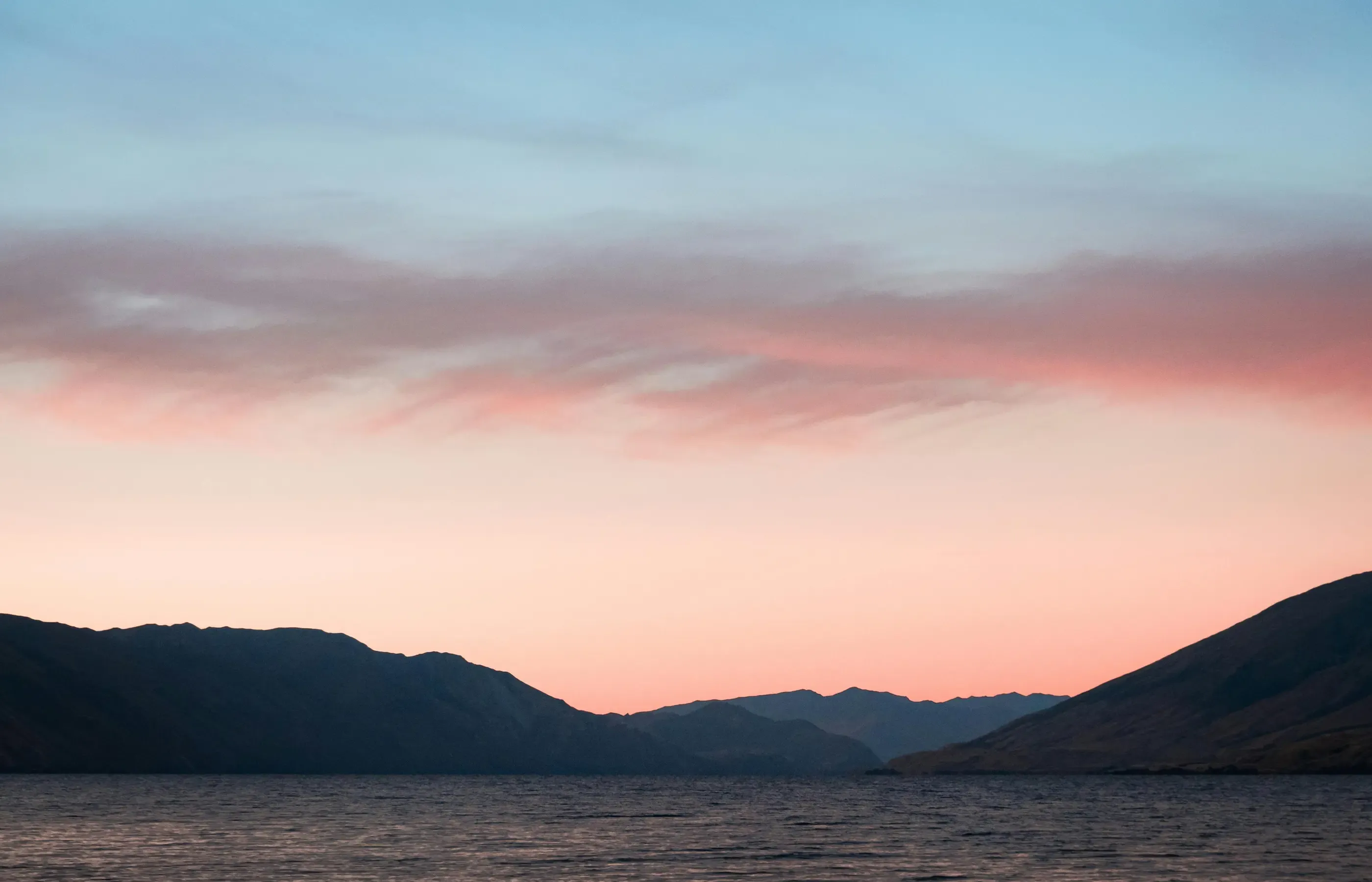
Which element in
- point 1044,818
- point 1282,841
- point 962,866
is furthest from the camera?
point 1044,818

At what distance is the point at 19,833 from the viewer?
14212 cm

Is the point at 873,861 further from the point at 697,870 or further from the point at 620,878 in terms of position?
the point at 620,878

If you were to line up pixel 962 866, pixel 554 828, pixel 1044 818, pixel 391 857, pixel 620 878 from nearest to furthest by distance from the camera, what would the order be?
1. pixel 620 878
2. pixel 962 866
3. pixel 391 857
4. pixel 554 828
5. pixel 1044 818

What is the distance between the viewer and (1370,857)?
11256cm

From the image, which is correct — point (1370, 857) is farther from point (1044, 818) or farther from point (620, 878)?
point (1044, 818)

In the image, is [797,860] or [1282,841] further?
[1282,841]

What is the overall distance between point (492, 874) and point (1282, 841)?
78058 millimetres

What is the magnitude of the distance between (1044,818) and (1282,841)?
5613 cm

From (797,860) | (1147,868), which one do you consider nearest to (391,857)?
(797,860)

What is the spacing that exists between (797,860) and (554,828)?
196ft

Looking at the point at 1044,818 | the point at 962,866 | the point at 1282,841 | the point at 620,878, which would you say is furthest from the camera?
the point at 1044,818

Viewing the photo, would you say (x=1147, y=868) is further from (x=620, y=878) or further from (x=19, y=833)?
(x=19, y=833)

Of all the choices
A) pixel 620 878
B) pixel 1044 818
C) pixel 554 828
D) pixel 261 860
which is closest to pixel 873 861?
pixel 620 878

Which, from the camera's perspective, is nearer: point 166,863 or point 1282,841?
point 166,863
